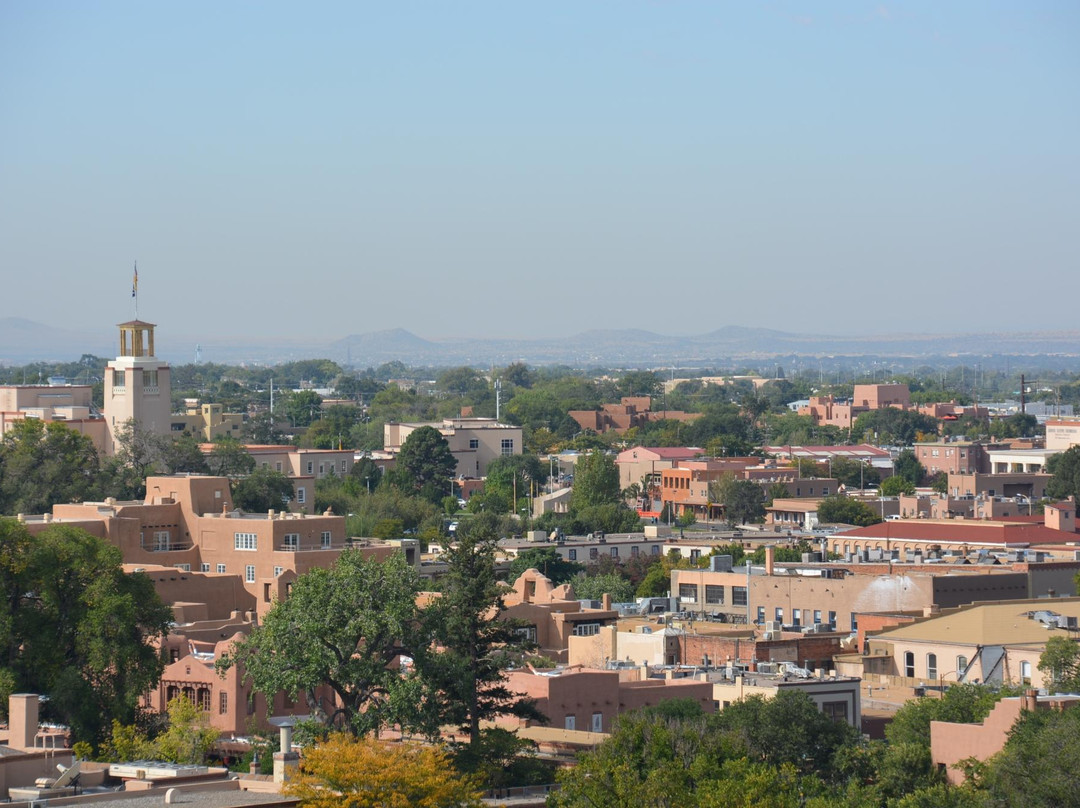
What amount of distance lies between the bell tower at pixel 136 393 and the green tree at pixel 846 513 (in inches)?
1150

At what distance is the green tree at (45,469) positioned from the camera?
88188 millimetres

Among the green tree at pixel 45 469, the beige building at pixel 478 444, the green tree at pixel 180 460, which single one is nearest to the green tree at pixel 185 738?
the green tree at pixel 45 469

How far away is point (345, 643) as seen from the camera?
127 feet

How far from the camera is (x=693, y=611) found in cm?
6531

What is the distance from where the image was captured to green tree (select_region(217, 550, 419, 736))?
3816 cm

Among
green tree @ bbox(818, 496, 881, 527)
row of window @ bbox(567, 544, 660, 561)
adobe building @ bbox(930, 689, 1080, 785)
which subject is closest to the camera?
adobe building @ bbox(930, 689, 1080, 785)

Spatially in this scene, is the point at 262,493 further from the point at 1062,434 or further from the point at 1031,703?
the point at 1062,434

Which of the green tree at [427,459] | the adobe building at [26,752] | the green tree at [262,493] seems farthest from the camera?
the green tree at [427,459]

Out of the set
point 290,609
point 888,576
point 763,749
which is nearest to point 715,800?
point 763,749

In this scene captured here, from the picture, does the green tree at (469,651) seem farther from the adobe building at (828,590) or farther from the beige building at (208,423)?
the beige building at (208,423)

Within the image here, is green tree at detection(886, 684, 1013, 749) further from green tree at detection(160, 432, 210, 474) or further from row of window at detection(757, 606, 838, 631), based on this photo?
green tree at detection(160, 432, 210, 474)

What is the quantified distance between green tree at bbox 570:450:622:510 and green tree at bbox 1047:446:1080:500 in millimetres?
20445

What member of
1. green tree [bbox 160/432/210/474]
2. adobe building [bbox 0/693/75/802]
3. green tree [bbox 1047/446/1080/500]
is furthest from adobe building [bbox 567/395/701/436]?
adobe building [bbox 0/693/75/802]

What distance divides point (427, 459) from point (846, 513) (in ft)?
98.2
